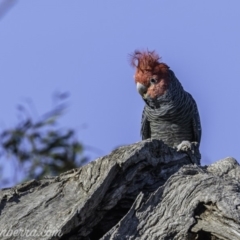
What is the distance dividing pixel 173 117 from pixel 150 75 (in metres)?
0.57

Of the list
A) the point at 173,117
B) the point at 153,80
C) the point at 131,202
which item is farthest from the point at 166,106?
the point at 131,202

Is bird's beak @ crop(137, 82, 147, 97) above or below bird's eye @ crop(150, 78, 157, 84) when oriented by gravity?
below

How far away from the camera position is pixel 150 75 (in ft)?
29.5

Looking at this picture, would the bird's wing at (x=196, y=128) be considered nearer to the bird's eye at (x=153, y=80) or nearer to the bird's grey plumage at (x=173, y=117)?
the bird's grey plumage at (x=173, y=117)

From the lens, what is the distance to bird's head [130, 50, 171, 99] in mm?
8945

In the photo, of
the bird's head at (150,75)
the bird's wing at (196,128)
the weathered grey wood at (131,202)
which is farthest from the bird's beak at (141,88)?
the weathered grey wood at (131,202)

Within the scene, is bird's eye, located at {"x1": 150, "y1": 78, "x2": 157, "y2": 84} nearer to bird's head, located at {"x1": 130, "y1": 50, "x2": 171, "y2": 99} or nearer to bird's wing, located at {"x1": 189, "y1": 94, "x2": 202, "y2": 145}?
bird's head, located at {"x1": 130, "y1": 50, "x2": 171, "y2": 99}

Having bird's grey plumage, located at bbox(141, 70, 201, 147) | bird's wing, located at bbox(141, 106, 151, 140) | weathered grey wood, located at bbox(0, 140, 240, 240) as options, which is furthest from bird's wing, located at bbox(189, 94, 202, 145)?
weathered grey wood, located at bbox(0, 140, 240, 240)

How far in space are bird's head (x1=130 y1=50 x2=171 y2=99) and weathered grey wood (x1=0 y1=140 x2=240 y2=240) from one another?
123 inches

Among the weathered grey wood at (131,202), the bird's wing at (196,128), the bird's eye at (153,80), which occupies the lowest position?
the weathered grey wood at (131,202)

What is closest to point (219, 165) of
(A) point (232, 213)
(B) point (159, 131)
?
(A) point (232, 213)

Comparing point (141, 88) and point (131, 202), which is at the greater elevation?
point (141, 88)

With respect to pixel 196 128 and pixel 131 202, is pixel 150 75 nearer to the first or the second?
pixel 196 128

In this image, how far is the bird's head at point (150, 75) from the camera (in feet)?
29.3
